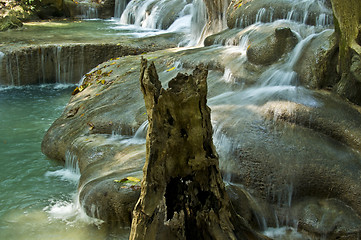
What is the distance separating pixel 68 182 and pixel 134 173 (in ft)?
4.83

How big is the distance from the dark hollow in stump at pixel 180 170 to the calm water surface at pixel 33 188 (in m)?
1.37

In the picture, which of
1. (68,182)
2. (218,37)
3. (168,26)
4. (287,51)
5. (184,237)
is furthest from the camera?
(168,26)

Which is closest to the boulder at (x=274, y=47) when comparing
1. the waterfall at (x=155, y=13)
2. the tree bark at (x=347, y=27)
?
the tree bark at (x=347, y=27)

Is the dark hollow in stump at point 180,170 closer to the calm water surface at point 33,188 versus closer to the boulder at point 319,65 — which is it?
the calm water surface at point 33,188

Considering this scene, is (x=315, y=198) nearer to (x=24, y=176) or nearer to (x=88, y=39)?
(x=24, y=176)

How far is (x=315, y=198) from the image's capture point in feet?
13.5

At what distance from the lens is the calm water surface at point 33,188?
418 centimetres

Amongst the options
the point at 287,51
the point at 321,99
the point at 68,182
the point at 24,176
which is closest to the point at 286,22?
the point at 287,51

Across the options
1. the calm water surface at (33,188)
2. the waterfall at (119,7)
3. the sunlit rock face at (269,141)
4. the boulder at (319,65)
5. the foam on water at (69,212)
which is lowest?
the calm water surface at (33,188)

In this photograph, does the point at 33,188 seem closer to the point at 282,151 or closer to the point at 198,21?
the point at 282,151

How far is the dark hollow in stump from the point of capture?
2.82 meters

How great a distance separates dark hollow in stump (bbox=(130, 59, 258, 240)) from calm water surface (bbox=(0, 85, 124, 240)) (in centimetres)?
137

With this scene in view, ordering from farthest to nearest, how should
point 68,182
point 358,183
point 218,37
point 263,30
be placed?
point 218,37 → point 263,30 → point 68,182 → point 358,183

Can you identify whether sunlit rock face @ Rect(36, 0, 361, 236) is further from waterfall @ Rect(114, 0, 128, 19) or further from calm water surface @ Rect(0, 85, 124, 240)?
waterfall @ Rect(114, 0, 128, 19)
